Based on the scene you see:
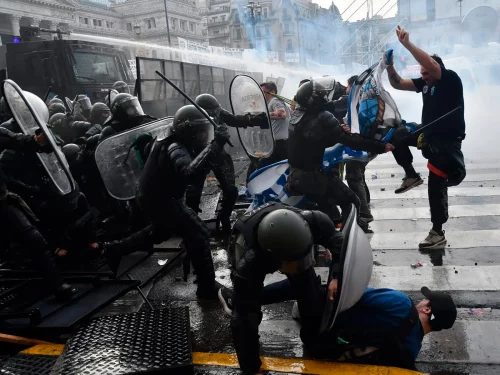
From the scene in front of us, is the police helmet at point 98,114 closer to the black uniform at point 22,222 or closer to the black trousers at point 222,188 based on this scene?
the black trousers at point 222,188

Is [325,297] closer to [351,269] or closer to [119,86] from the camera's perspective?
[351,269]

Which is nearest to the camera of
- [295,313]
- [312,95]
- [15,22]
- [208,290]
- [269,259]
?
[269,259]

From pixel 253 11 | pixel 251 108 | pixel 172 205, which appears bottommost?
pixel 172 205

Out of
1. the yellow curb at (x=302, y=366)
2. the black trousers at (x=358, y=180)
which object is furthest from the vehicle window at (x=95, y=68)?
the yellow curb at (x=302, y=366)

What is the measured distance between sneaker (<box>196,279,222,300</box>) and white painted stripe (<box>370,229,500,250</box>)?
206cm

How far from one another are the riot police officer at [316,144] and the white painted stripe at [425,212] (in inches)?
65.3

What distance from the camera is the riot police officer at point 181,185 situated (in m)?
3.87

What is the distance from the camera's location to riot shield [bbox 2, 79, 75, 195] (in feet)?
12.4

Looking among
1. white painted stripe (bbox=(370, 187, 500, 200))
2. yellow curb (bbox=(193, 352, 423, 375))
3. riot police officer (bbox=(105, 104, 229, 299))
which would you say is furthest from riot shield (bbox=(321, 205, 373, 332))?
white painted stripe (bbox=(370, 187, 500, 200))

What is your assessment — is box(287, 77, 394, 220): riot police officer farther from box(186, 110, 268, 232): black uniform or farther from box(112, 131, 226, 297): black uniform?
box(112, 131, 226, 297): black uniform

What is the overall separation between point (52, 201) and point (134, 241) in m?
1.17

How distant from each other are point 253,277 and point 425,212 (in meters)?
4.52

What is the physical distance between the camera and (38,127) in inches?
164

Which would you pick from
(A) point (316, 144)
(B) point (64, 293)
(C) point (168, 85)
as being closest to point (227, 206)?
(A) point (316, 144)
